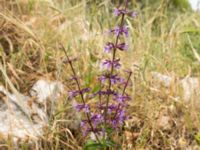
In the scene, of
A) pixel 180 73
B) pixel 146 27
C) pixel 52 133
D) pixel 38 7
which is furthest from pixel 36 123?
pixel 146 27

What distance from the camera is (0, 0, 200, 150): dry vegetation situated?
6.44 feet

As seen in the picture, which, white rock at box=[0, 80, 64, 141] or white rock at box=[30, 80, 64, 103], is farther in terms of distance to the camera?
white rock at box=[30, 80, 64, 103]

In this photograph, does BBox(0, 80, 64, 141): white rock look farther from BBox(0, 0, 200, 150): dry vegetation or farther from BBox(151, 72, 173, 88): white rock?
BBox(151, 72, 173, 88): white rock

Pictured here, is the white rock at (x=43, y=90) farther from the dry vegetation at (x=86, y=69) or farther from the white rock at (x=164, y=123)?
the white rock at (x=164, y=123)

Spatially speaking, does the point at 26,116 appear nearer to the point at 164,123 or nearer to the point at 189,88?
the point at 164,123

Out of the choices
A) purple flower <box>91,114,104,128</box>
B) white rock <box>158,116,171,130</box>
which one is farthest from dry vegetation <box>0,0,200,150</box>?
purple flower <box>91,114,104,128</box>

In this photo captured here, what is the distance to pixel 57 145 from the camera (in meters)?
1.82

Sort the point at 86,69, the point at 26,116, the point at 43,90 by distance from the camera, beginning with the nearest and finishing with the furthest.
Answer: the point at 26,116, the point at 43,90, the point at 86,69

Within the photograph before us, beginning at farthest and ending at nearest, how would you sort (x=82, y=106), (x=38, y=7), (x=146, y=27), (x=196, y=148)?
(x=146, y=27) < (x=38, y=7) < (x=196, y=148) < (x=82, y=106)

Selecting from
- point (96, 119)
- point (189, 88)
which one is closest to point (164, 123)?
point (189, 88)

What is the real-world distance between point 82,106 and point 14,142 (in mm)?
321

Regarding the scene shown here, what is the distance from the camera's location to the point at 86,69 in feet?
7.57

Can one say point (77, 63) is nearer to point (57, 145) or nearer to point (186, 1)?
point (57, 145)

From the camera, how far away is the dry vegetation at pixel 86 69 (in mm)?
1964
